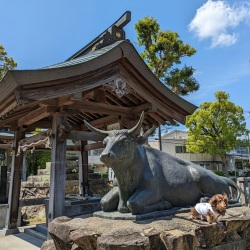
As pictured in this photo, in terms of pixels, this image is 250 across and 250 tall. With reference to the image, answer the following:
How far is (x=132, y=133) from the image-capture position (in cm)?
344

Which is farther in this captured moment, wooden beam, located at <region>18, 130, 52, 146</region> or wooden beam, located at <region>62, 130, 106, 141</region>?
wooden beam, located at <region>18, 130, 52, 146</region>

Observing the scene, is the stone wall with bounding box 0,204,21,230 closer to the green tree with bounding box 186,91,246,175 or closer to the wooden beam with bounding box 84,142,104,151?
the wooden beam with bounding box 84,142,104,151

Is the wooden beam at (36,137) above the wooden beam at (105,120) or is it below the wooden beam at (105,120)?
below

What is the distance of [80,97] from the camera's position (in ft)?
16.5

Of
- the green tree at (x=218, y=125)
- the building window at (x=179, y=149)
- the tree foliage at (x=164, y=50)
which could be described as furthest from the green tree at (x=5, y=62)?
the building window at (x=179, y=149)

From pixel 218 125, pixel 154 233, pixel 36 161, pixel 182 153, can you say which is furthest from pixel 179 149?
pixel 154 233

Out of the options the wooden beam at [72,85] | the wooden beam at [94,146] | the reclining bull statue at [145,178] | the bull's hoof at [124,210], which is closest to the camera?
the reclining bull statue at [145,178]

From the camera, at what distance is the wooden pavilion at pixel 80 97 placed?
178 inches

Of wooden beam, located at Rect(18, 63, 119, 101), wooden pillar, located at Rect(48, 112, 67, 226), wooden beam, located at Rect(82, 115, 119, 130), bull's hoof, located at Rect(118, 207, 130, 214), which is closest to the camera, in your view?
bull's hoof, located at Rect(118, 207, 130, 214)

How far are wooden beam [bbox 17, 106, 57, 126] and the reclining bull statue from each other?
1861 mm

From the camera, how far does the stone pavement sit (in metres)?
5.41

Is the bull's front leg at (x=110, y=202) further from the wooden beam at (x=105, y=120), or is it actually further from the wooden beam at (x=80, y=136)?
the wooden beam at (x=105, y=120)

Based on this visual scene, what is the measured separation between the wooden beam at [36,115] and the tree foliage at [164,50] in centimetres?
988

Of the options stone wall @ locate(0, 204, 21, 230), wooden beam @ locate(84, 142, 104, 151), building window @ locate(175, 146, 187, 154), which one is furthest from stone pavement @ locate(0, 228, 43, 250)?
building window @ locate(175, 146, 187, 154)
